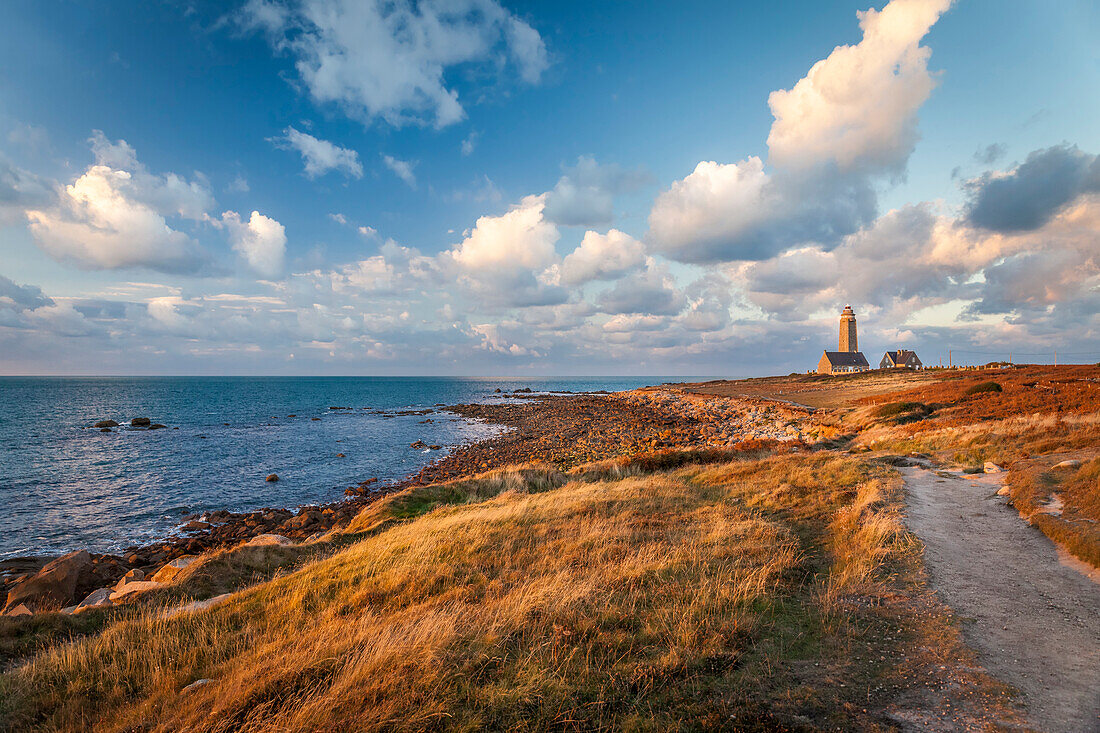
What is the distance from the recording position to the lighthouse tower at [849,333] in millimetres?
117625

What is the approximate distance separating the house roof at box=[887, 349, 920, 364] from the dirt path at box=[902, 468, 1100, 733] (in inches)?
4721

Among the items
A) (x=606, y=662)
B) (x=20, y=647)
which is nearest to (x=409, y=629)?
(x=606, y=662)

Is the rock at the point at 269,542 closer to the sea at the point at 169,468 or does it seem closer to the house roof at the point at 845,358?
the sea at the point at 169,468

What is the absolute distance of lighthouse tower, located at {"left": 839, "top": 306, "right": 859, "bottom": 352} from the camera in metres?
118

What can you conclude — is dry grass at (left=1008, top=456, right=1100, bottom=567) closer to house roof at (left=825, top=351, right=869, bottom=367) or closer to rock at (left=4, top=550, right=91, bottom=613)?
rock at (left=4, top=550, right=91, bottom=613)

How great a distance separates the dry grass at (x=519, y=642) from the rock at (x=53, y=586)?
23.8 ft

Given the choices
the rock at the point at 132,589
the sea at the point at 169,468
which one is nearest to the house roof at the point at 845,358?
the sea at the point at 169,468

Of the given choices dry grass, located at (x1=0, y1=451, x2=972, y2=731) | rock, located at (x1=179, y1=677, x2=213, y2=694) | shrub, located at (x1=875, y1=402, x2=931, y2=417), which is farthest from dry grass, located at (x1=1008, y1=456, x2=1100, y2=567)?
shrub, located at (x1=875, y1=402, x2=931, y2=417)

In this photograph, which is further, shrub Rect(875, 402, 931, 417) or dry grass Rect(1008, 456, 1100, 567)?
shrub Rect(875, 402, 931, 417)

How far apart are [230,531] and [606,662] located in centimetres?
2044

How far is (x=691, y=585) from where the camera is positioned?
701 cm

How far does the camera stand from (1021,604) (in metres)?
6.57

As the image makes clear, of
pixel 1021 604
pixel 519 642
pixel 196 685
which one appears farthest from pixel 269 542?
pixel 1021 604

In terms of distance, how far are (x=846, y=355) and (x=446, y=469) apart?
381 feet
